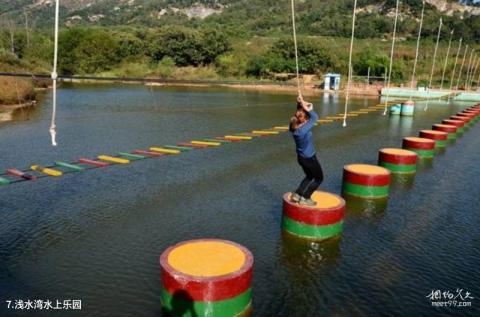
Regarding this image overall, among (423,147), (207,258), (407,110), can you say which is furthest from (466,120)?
(207,258)

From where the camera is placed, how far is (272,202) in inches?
587

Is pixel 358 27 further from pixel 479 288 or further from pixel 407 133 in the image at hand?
pixel 479 288

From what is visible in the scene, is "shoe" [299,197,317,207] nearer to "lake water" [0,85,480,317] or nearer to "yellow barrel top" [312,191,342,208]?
"yellow barrel top" [312,191,342,208]

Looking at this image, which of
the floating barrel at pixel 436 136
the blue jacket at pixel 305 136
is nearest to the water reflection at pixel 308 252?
the blue jacket at pixel 305 136

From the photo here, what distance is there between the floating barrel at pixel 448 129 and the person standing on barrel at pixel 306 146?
20.3 metres

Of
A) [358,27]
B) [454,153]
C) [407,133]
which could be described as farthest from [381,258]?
[358,27]

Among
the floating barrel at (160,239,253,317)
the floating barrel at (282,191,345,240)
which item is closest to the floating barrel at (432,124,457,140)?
the floating barrel at (282,191,345,240)

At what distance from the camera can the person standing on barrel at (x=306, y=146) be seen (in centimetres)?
1074

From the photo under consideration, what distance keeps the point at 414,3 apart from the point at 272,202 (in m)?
173

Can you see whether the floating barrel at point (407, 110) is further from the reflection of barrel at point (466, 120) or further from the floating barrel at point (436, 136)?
the floating barrel at point (436, 136)

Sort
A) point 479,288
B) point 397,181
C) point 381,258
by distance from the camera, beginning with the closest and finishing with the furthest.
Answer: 1. point 479,288
2. point 381,258
3. point 397,181

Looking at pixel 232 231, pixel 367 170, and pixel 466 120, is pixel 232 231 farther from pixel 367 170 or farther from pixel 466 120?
pixel 466 120

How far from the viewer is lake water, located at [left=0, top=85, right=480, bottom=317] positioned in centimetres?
897

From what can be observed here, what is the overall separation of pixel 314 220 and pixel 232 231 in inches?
91.7
